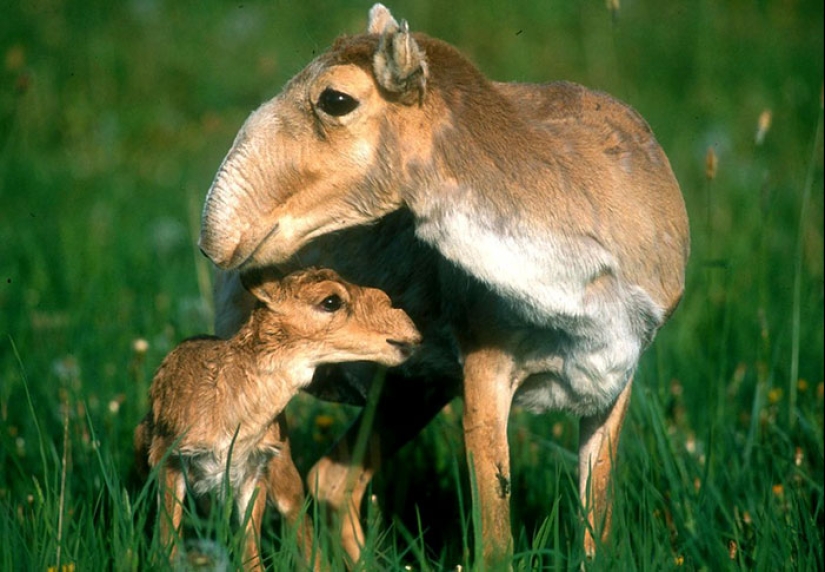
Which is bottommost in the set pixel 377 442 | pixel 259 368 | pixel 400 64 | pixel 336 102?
pixel 377 442

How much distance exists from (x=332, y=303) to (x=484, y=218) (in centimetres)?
79

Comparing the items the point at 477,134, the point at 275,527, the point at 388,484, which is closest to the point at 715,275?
the point at 388,484

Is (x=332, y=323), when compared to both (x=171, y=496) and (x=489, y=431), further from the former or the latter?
(x=171, y=496)

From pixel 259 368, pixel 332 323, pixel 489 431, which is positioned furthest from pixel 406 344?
pixel 259 368

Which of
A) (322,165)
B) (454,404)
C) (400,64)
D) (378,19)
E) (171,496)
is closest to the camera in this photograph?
(400,64)

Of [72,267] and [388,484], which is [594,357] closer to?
[388,484]

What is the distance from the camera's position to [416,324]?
5.44 metres

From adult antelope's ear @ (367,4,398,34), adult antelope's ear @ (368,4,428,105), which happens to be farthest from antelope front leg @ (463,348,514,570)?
adult antelope's ear @ (367,4,398,34)

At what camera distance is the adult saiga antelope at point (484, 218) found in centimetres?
470

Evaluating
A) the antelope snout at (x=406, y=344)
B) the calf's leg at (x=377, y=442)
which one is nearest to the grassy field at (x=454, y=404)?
the calf's leg at (x=377, y=442)

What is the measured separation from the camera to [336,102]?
4.66m

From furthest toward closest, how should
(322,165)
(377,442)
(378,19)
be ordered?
(377,442) → (378,19) → (322,165)

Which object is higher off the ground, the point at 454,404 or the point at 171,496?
the point at 171,496

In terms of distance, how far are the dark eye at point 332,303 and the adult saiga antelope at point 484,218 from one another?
285 mm
